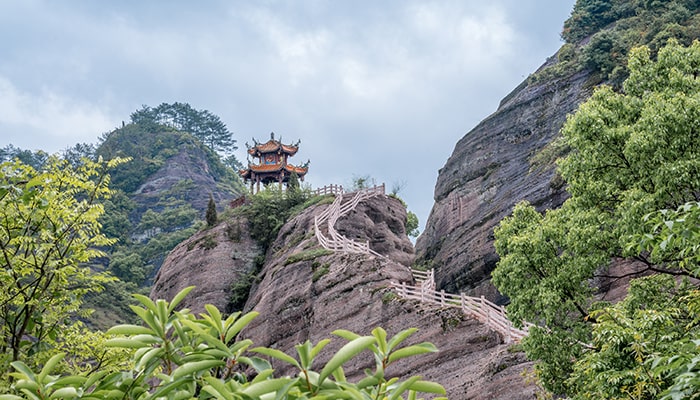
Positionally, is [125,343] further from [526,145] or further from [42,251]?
[526,145]

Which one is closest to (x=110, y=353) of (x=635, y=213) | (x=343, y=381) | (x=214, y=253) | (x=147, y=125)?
(x=343, y=381)

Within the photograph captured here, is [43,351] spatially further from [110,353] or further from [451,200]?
[451,200]

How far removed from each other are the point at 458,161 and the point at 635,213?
27184 millimetres

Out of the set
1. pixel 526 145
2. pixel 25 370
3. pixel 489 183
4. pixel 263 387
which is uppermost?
pixel 526 145

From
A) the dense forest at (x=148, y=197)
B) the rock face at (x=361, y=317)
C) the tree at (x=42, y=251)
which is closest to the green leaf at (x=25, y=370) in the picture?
the tree at (x=42, y=251)

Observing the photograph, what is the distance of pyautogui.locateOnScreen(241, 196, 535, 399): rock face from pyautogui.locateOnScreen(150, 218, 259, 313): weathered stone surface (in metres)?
1.94

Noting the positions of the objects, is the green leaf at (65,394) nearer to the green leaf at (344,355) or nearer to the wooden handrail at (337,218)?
the green leaf at (344,355)

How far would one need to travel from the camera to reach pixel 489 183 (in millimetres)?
33656

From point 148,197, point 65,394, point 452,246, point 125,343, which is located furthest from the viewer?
point 148,197

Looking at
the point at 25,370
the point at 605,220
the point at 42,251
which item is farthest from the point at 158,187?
the point at 25,370

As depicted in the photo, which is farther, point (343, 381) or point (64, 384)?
point (64, 384)

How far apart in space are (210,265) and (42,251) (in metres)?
25.9

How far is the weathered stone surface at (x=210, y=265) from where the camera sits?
106ft

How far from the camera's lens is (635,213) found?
1112 cm
